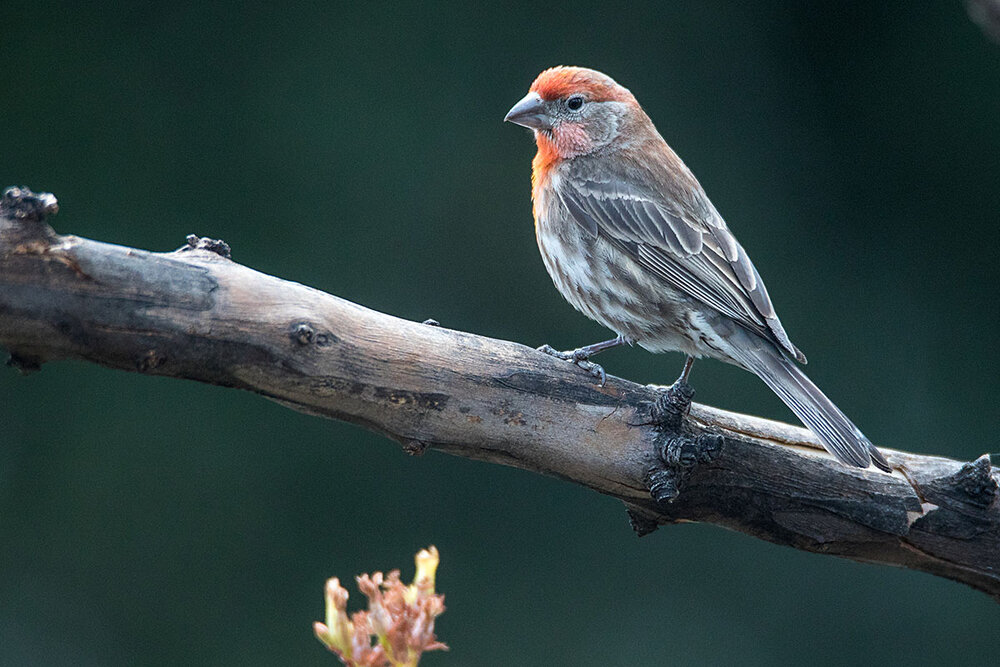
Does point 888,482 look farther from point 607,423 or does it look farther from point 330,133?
point 330,133

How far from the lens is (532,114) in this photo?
12.4 feet

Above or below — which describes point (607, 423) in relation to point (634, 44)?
below

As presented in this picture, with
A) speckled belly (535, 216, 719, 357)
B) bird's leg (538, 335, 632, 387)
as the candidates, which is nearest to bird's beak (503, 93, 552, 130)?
speckled belly (535, 216, 719, 357)

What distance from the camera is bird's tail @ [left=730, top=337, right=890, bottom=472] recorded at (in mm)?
2664

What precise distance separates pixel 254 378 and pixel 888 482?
5.88ft

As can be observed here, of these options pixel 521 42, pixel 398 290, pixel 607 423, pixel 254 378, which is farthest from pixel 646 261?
pixel 521 42

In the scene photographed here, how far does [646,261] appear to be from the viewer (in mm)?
3240

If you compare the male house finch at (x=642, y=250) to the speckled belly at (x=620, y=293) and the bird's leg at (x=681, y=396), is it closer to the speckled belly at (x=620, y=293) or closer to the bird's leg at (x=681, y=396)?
the speckled belly at (x=620, y=293)

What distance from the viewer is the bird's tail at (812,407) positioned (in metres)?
2.66

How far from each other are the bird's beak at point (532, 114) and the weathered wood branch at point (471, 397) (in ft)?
4.82

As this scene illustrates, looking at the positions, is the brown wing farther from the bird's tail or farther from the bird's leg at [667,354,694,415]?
the bird's leg at [667,354,694,415]

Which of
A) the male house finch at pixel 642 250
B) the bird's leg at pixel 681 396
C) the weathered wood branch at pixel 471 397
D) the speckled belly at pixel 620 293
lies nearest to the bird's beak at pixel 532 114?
the male house finch at pixel 642 250

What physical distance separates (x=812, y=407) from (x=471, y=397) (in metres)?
1.06

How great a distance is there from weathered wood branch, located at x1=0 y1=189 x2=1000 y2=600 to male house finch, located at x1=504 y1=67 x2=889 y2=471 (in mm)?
162
